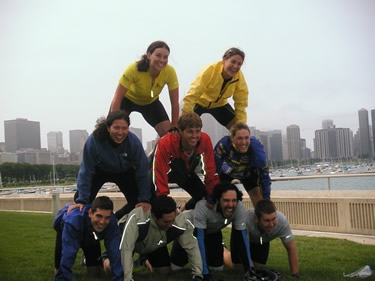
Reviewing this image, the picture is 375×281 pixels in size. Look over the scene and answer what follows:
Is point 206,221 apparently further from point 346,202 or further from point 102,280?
point 346,202

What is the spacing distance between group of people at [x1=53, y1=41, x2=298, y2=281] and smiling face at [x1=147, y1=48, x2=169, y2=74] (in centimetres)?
1

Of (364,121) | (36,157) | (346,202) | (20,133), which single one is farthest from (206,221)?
(36,157)

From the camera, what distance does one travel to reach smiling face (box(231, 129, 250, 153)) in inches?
199

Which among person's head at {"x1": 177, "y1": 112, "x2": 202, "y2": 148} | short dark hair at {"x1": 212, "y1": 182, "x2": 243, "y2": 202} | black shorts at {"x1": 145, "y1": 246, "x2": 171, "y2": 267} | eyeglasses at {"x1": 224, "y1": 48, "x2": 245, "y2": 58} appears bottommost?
black shorts at {"x1": 145, "y1": 246, "x2": 171, "y2": 267}

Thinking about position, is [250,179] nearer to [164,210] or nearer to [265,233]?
[265,233]

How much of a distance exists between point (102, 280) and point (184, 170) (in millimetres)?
1607

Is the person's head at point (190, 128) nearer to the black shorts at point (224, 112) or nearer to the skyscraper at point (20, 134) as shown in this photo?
the black shorts at point (224, 112)

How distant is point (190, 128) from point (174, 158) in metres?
0.49

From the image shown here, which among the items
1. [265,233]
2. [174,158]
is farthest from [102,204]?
[265,233]

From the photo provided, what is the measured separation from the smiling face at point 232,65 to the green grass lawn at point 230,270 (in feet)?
8.49

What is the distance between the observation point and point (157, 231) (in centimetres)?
485

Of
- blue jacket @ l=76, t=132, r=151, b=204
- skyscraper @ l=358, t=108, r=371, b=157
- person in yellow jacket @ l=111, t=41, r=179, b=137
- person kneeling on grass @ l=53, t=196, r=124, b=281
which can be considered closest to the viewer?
person kneeling on grass @ l=53, t=196, r=124, b=281

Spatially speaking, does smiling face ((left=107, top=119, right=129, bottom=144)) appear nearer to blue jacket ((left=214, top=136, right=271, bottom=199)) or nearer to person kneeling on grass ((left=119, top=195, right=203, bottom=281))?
person kneeling on grass ((left=119, top=195, right=203, bottom=281))

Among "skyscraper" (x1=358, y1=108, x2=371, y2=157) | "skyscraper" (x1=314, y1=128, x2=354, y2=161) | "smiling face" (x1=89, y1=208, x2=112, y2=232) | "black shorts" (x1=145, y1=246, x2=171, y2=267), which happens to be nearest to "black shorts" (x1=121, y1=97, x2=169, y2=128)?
"black shorts" (x1=145, y1=246, x2=171, y2=267)
